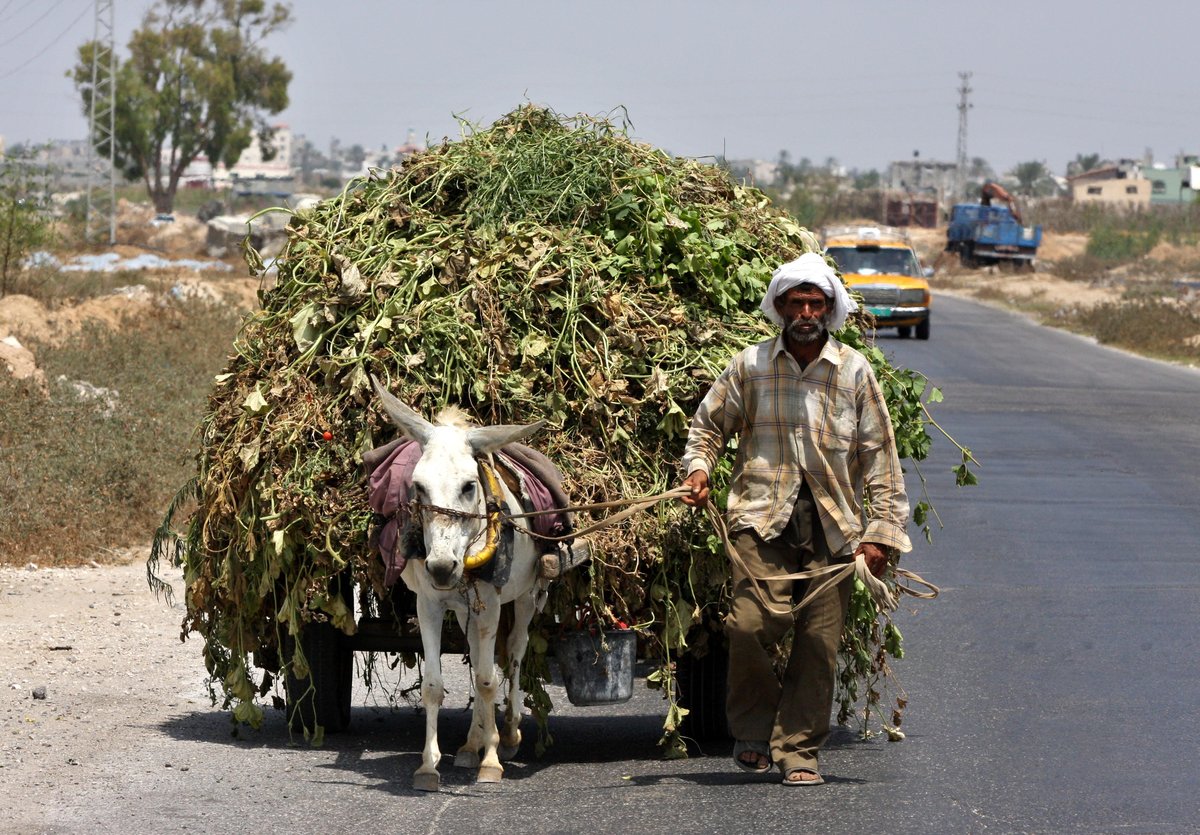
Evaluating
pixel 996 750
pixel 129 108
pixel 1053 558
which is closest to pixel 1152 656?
pixel 996 750

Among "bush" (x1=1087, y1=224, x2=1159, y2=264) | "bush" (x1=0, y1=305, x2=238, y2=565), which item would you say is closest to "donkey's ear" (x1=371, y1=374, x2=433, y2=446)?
"bush" (x1=0, y1=305, x2=238, y2=565)

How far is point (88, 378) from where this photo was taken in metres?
20.1

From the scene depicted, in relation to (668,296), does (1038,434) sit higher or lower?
lower

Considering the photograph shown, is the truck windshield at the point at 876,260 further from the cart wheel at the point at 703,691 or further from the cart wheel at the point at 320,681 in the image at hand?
the cart wheel at the point at 320,681

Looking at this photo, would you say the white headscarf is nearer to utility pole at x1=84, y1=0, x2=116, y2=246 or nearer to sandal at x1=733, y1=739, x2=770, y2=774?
sandal at x1=733, y1=739, x2=770, y2=774

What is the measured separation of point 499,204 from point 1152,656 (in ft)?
14.2

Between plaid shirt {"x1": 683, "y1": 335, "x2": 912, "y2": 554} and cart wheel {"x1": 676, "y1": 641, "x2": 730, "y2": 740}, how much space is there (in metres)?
0.98

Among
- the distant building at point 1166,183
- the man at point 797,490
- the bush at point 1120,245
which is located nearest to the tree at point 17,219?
the man at point 797,490

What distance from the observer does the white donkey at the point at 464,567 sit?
6648 millimetres

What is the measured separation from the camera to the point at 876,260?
3878 cm

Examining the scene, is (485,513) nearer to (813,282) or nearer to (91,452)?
(813,282)

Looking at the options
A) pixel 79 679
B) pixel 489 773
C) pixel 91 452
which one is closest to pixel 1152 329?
pixel 91 452

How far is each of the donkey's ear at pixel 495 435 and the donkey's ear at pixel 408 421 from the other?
0.54ft

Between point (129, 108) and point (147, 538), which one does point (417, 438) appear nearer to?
point (147, 538)
